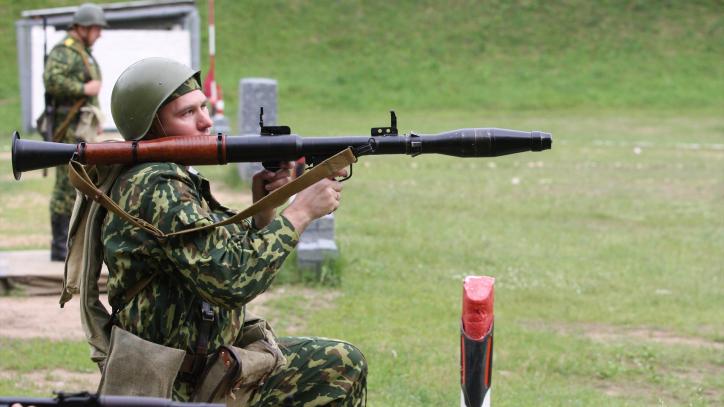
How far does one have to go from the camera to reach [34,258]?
9.64 m

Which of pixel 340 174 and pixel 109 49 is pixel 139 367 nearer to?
pixel 340 174

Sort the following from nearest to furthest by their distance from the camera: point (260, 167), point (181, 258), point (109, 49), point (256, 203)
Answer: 1. point (181, 258)
2. point (256, 203)
3. point (260, 167)
4. point (109, 49)

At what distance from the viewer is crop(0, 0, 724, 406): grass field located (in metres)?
7.30

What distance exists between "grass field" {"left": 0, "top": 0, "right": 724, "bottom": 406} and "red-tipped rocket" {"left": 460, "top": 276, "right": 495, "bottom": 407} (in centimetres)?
199

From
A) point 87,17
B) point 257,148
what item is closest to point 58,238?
point 87,17

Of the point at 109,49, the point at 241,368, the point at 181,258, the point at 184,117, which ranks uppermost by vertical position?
the point at 109,49

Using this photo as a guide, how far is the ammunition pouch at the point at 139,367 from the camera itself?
3824mm

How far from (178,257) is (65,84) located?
6.53 metres

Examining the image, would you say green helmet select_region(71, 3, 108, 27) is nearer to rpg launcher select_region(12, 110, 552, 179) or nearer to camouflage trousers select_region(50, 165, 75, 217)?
camouflage trousers select_region(50, 165, 75, 217)

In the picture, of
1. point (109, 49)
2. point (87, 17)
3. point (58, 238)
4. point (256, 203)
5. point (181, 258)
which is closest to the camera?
point (181, 258)

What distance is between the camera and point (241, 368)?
12.9ft

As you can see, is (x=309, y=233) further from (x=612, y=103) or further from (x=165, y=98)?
(x=612, y=103)

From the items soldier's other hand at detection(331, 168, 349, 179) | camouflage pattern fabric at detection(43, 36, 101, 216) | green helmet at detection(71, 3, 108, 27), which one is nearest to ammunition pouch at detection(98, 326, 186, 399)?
soldier's other hand at detection(331, 168, 349, 179)

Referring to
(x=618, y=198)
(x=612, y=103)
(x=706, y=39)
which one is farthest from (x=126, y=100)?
(x=706, y=39)
